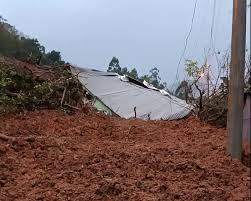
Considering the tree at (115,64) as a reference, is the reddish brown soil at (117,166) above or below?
below

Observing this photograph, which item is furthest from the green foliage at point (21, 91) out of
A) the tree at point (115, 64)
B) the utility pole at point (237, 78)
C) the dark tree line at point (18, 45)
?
the tree at point (115, 64)

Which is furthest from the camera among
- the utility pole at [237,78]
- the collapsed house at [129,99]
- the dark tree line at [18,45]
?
the dark tree line at [18,45]

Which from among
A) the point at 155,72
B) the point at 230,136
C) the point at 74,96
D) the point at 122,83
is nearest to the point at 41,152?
the point at 230,136

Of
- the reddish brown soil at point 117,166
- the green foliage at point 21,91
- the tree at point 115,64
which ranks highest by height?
the tree at point 115,64

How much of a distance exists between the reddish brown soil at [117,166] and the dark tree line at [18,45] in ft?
24.5

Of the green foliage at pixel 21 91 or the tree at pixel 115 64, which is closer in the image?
the green foliage at pixel 21 91

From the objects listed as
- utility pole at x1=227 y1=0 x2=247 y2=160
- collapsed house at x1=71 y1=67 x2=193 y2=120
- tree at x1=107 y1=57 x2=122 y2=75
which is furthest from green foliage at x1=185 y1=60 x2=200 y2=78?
tree at x1=107 y1=57 x2=122 y2=75

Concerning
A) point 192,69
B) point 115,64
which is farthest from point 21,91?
point 115,64

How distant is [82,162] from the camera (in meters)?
4.45

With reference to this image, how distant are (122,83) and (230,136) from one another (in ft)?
25.3

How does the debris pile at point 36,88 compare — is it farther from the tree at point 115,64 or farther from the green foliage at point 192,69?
the tree at point 115,64

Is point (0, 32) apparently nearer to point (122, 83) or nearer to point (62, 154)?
point (122, 83)

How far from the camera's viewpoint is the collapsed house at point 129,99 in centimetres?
1005

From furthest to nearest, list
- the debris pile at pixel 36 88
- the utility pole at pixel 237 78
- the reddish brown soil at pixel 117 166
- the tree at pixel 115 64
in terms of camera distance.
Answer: the tree at pixel 115 64, the debris pile at pixel 36 88, the reddish brown soil at pixel 117 166, the utility pole at pixel 237 78
